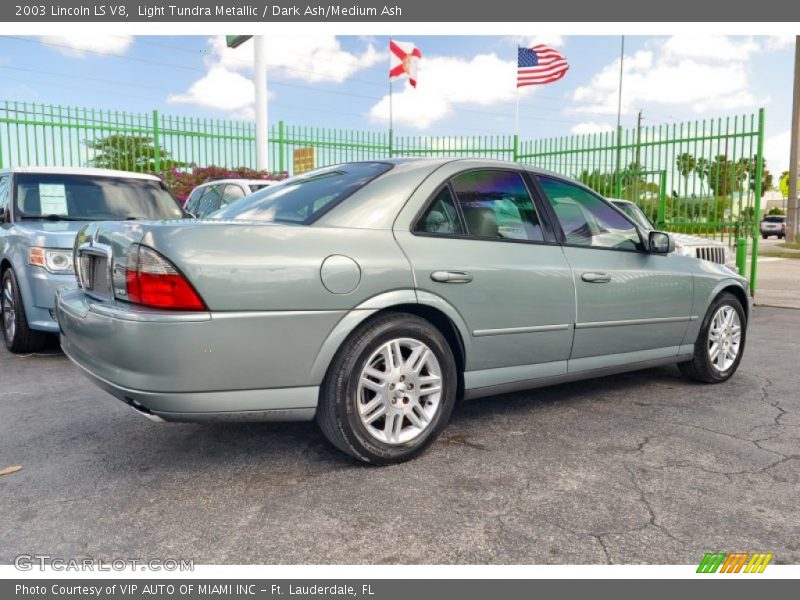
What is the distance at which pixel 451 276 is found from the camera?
10.9ft

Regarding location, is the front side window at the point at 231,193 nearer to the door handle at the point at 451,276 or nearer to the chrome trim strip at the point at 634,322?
the chrome trim strip at the point at 634,322

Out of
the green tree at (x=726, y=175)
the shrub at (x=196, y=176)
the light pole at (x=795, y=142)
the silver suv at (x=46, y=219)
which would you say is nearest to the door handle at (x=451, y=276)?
the silver suv at (x=46, y=219)

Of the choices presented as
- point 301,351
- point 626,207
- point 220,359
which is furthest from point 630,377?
point 626,207

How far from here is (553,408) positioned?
424cm

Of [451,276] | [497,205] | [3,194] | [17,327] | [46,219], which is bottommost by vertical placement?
[17,327]

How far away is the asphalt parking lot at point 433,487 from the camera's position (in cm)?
244

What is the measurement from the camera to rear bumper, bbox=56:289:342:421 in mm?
2693

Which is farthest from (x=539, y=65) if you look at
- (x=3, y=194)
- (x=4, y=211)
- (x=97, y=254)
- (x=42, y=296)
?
(x=97, y=254)

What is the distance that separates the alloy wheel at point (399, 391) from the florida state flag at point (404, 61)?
58.1ft

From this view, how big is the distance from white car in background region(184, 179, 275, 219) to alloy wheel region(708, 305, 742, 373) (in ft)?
20.0

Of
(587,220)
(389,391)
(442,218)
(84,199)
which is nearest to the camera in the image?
(389,391)

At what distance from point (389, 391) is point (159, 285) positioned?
1132mm

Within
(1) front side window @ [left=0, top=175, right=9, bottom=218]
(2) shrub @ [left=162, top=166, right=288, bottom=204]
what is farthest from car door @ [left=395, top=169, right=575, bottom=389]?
(2) shrub @ [left=162, top=166, right=288, bottom=204]

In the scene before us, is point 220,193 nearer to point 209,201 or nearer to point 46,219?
point 209,201
